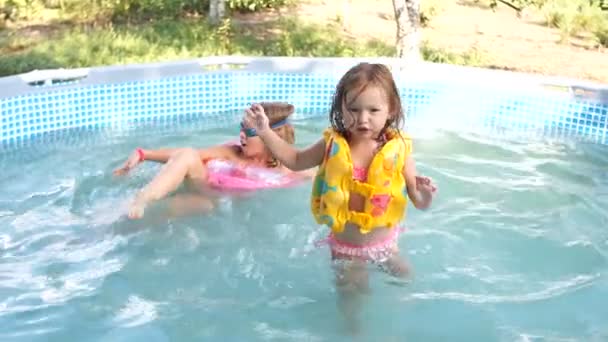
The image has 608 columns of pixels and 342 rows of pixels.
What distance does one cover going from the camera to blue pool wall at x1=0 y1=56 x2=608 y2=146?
669 centimetres

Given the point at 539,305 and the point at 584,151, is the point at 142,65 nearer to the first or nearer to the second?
the point at 584,151

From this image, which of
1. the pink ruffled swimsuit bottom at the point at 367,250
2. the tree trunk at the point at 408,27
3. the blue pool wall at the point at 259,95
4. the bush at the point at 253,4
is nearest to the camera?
the pink ruffled swimsuit bottom at the point at 367,250

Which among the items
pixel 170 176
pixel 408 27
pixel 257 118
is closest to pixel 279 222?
pixel 170 176

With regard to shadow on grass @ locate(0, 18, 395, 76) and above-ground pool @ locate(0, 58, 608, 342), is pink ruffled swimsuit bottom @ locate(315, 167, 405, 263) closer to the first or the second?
above-ground pool @ locate(0, 58, 608, 342)

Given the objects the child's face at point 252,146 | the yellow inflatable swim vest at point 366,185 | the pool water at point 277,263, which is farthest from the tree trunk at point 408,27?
the yellow inflatable swim vest at point 366,185

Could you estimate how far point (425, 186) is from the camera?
3623 millimetres

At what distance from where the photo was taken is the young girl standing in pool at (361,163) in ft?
11.0

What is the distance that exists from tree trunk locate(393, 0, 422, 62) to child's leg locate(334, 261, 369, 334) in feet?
15.0

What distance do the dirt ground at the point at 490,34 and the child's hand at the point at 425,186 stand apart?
5666 millimetres

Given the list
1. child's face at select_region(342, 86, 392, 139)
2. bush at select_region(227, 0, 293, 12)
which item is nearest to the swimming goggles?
child's face at select_region(342, 86, 392, 139)

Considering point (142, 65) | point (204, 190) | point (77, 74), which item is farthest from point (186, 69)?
point (204, 190)

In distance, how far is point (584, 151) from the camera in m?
6.55

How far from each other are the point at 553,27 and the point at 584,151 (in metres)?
5.05

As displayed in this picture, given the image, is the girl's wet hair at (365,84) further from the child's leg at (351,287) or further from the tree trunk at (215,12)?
the tree trunk at (215,12)
